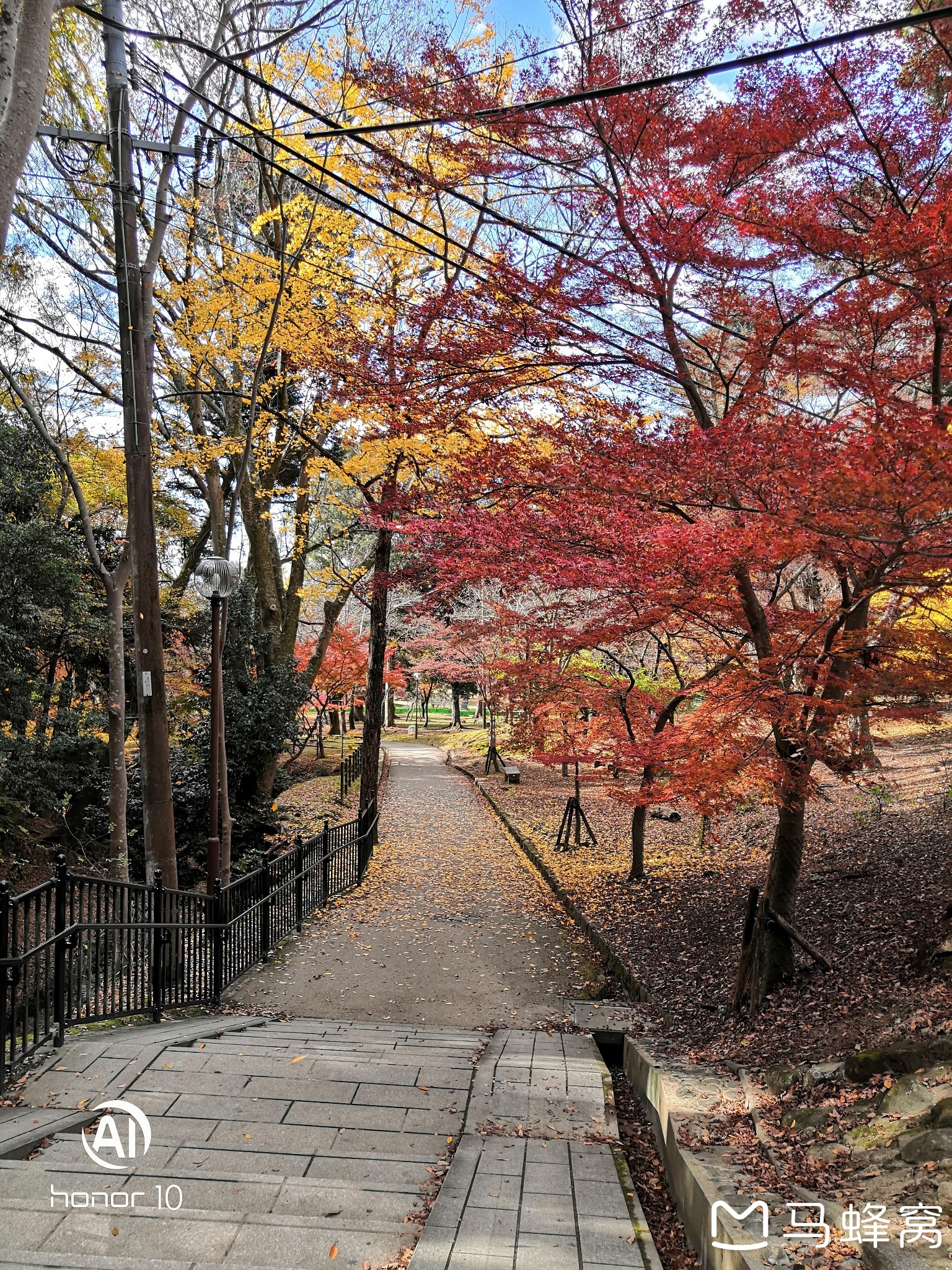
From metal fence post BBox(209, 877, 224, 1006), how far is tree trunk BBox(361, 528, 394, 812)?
5683 mm

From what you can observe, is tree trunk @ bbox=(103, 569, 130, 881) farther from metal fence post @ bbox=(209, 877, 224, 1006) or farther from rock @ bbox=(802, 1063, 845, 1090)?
rock @ bbox=(802, 1063, 845, 1090)

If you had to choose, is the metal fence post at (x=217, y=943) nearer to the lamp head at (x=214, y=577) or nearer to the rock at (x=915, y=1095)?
the lamp head at (x=214, y=577)

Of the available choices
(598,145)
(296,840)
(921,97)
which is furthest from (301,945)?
(921,97)

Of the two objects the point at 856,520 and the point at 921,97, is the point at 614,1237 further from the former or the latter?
the point at 921,97

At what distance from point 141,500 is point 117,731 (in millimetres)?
3840

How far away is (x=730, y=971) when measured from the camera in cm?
718

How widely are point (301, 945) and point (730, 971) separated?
4.98 meters

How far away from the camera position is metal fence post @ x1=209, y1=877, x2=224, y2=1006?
735 cm

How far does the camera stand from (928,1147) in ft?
10.0

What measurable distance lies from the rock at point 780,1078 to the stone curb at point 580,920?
8.48 feet

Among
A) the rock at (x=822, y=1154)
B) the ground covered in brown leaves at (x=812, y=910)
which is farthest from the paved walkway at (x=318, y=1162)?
the ground covered in brown leaves at (x=812, y=910)

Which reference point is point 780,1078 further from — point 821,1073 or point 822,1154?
point 822,1154

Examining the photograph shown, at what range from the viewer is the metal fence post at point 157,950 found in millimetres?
6418

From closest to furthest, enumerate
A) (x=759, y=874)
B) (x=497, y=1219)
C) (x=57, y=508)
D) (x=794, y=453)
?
1. (x=497, y=1219)
2. (x=794, y=453)
3. (x=759, y=874)
4. (x=57, y=508)
